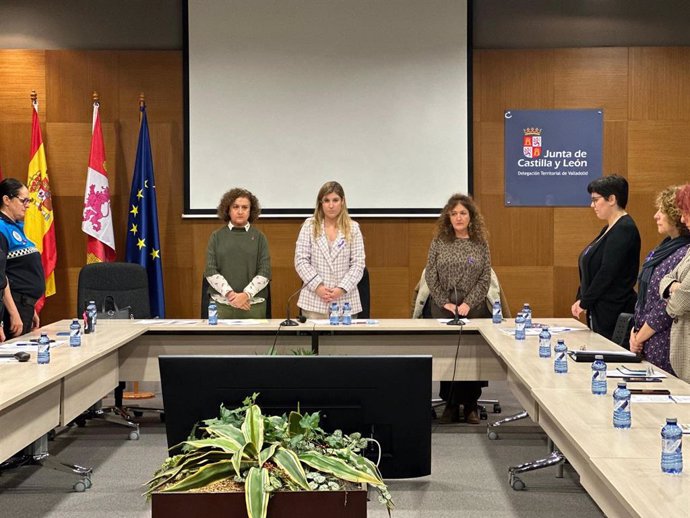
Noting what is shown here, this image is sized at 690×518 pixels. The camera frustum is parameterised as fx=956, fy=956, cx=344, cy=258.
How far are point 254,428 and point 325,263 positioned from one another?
4.34 metres

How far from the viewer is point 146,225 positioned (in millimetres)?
7793

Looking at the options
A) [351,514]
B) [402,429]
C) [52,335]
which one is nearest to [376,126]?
[52,335]

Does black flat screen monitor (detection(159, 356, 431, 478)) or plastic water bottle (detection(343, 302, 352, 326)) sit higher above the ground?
black flat screen monitor (detection(159, 356, 431, 478))

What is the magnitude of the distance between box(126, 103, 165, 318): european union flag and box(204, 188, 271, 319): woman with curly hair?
154 centimetres

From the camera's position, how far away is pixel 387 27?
7855 millimetres

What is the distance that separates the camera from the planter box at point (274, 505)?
1729mm

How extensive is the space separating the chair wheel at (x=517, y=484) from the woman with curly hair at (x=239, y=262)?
2279 millimetres

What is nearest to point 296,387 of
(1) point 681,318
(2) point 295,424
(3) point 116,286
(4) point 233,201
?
(2) point 295,424

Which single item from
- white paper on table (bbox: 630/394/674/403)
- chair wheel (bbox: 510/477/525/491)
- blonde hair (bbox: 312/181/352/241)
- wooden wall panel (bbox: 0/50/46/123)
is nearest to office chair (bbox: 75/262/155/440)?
blonde hair (bbox: 312/181/352/241)

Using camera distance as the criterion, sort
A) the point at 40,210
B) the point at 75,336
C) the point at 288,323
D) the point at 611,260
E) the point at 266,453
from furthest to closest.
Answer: the point at 40,210, the point at 288,323, the point at 611,260, the point at 75,336, the point at 266,453

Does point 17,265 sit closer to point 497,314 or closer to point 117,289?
point 117,289

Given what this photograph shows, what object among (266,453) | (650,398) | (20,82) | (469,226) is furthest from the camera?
(20,82)

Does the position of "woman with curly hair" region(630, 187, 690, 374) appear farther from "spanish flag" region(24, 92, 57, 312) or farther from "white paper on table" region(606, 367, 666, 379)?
"spanish flag" region(24, 92, 57, 312)

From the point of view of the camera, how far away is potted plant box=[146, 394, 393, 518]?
1.74m
